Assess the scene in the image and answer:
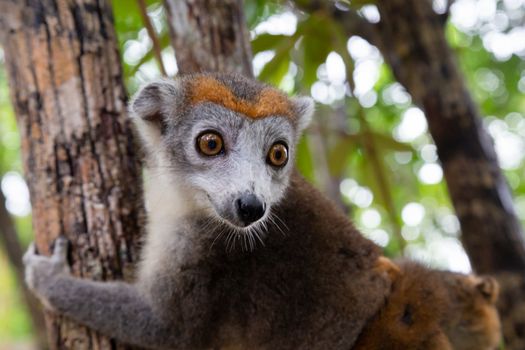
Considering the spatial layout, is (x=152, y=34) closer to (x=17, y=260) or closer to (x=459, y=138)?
(x=459, y=138)

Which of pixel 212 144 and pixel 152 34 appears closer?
pixel 212 144

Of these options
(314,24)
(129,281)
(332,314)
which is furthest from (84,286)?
(314,24)

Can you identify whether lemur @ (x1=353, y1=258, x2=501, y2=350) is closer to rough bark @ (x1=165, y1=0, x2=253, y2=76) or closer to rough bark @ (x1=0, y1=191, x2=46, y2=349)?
rough bark @ (x1=165, y1=0, x2=253, y2=76)

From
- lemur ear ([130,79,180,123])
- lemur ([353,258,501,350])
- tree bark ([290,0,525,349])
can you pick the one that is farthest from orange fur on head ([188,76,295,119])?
tree bark ([290,0,525,349])

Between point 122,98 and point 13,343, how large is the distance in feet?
71.6

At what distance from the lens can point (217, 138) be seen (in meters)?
3.86

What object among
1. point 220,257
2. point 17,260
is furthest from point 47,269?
point 17,260

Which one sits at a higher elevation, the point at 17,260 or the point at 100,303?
the point at 100,303

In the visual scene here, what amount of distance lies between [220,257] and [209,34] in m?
1.65

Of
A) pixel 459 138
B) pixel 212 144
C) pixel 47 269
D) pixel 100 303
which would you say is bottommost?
pixel 100 303

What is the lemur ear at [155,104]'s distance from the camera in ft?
13.4

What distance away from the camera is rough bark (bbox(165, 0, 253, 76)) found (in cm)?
455

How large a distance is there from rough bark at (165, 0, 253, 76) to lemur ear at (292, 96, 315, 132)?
1.51 feet

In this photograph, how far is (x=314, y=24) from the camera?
506 cm
